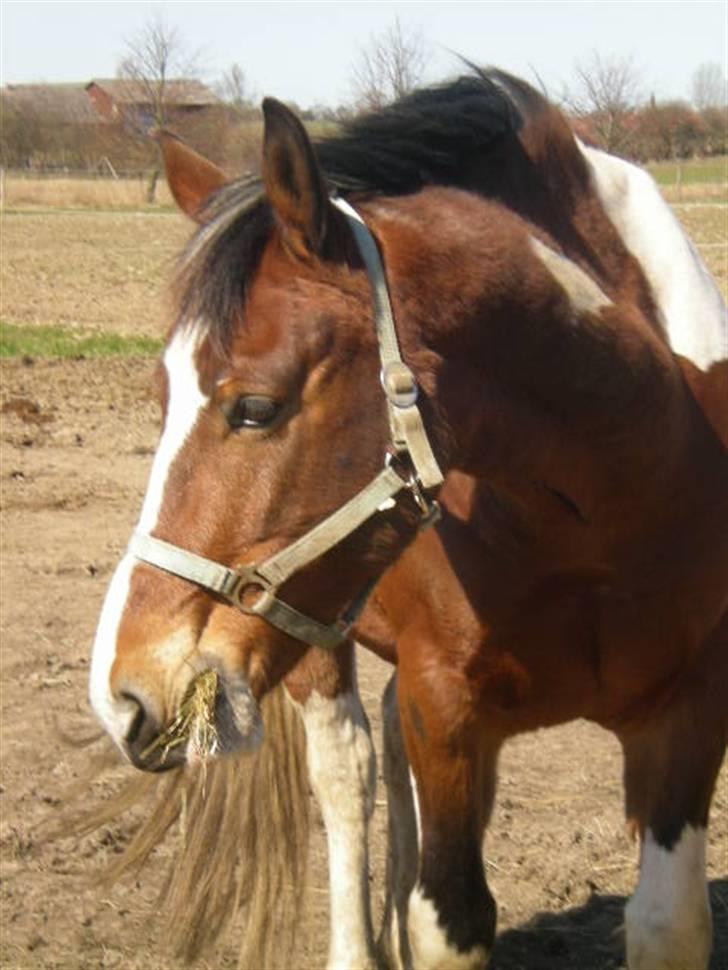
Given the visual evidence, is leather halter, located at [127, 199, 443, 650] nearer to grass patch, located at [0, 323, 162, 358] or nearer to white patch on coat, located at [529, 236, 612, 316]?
white patch on coat, located at [529, 236, 612, 316]

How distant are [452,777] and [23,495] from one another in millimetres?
5194

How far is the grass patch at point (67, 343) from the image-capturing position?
12.5 metres

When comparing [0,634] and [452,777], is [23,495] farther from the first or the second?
[452,777]

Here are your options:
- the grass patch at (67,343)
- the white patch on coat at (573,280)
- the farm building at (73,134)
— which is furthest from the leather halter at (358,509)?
the farm building at (73,134)

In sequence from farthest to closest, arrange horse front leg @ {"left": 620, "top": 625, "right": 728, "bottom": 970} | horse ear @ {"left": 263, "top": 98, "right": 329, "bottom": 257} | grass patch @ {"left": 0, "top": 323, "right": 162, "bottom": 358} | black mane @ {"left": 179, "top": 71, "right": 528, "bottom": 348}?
1. grass patch @ {"left": 0, "top": 323, "right": 162, "bottom": 358}
2. horse front leg @ {"left": 620, "top": 625, "right": 728, "bottom": 970}
3. black mane @ {"left": 179, "top": 71, "right": 528, "bottom": 348}
4. horse ear @ {"left": 263, "top": 98, "right": 329, "bottom": 257}

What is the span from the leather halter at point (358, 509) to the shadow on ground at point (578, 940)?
190 cm

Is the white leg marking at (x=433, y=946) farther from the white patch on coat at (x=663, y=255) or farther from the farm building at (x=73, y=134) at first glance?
the farm building at (x=73, y=134)

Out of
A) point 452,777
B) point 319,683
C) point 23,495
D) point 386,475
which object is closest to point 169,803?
point 319,683

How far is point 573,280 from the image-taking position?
269 cm

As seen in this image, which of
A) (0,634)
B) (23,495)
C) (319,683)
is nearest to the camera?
(319,683)

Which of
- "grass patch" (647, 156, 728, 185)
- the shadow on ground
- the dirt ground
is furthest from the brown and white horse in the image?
"grass patch" (647, 156, 728, 185)

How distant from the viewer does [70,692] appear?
5336 mm

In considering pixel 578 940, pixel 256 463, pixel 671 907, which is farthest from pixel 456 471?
pixel 578 940

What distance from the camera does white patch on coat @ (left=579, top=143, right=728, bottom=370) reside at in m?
2.96
